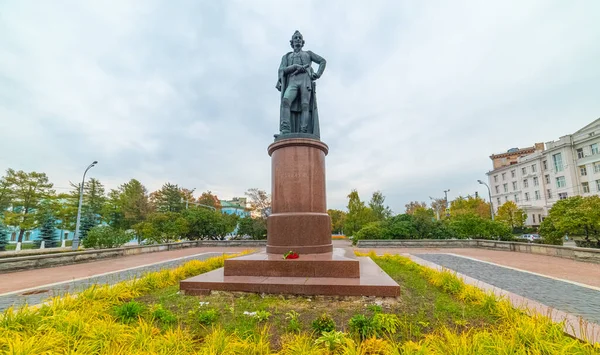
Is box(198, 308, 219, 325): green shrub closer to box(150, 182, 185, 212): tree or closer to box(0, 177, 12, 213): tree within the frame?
box(0, 177, 12, 213): tree

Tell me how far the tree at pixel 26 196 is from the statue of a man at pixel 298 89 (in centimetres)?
3001

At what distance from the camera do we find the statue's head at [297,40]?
8008mm

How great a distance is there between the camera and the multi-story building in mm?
35344

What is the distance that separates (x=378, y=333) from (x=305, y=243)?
3.11 metres

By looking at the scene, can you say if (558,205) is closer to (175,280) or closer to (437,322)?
(437,322)

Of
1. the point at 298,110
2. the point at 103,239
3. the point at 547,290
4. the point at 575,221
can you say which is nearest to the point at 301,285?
the point at 298,110

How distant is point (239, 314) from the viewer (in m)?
3.93

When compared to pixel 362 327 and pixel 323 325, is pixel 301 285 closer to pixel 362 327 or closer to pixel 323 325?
pixel 323 325

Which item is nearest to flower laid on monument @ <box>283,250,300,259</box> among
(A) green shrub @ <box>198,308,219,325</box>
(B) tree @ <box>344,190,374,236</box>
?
(A) green shrub @ <box>198,308,219,325</box>

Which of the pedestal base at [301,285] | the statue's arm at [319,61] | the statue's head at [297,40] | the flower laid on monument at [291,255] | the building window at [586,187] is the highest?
the statue's head at [297,40]

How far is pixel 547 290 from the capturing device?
5754 mm

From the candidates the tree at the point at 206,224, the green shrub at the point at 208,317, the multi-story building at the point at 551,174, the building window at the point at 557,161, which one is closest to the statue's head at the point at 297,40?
the green shrub at the point at 208,317

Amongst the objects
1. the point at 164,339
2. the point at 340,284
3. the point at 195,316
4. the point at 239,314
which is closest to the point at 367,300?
the point at 340,284

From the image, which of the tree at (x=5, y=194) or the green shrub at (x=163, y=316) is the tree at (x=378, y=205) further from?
the tree at (x=5, y=194)
